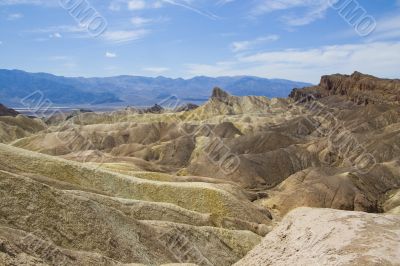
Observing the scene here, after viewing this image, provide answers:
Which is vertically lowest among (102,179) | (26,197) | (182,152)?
(182,152)

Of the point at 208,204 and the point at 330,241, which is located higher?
the point at 330,241

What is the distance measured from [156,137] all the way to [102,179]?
108190mm

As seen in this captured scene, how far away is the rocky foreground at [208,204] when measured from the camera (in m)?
21.8

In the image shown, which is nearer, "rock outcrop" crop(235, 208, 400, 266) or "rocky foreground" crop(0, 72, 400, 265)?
"rock outcrop" crop(235, 208, 400, 266)

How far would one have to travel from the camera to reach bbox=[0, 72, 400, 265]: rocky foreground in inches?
858

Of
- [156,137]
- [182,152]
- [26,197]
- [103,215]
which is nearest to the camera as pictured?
[26,197]

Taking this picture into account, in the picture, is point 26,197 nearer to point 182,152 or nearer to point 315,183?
point 315,183

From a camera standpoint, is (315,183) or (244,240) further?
Result: (315,183)

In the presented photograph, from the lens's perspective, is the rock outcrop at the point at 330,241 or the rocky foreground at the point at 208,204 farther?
the rocky foreground at the point at 208,204

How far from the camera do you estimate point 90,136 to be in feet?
532

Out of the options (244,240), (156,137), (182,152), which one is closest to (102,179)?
(244,240)

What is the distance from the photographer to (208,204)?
5441 cm

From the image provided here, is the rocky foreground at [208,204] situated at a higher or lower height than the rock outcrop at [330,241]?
lower

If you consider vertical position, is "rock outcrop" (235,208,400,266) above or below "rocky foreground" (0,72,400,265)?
above
